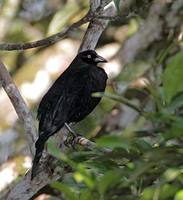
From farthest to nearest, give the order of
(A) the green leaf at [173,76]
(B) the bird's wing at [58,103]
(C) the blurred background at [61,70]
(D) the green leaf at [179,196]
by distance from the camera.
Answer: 1. (C) the blurred background at [61,70]
2. (B) the bird's wing at [58,103]
3. (A) the green leaf at [173,76]
4. (D) the green leaf at [179,196]

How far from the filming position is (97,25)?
3375 mm

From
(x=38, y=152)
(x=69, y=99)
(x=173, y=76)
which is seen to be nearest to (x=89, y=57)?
(x=69, y=99)

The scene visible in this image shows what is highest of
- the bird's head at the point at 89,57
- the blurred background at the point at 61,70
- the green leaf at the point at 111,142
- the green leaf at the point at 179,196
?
the green leaf at the point at 111,142

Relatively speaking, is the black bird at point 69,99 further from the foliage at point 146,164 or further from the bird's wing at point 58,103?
the foliage at point 146,164

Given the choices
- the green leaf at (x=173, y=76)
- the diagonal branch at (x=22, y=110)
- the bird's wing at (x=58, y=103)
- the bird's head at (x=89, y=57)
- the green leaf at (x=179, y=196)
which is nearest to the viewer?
the green leaf at (x=179, y=196)

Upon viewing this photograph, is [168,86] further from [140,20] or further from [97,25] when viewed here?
[140,20]

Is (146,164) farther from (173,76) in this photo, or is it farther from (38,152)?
(38,152)

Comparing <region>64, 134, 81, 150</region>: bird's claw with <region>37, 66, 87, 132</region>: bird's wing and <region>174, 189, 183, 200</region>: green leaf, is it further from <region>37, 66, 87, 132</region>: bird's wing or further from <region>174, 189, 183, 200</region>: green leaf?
<region>174, 189, 183, 200</region>: green leaf

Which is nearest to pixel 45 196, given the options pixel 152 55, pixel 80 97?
pixel 80 97

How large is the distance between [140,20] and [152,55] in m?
0.33

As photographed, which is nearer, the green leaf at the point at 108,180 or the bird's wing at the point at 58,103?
the green leaf at the point at 108,180

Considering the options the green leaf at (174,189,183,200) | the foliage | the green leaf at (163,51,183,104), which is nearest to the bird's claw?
the foliage

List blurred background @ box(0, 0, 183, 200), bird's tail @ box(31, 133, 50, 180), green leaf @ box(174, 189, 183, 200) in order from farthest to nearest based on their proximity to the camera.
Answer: blurred background @ box(0, 0, 183, 200), bird's tail @ box(31, 133, 50, 180), green leaf @ box(174, 189, 183, 200)

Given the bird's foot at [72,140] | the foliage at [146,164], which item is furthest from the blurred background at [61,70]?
the foliage at [146,164]
